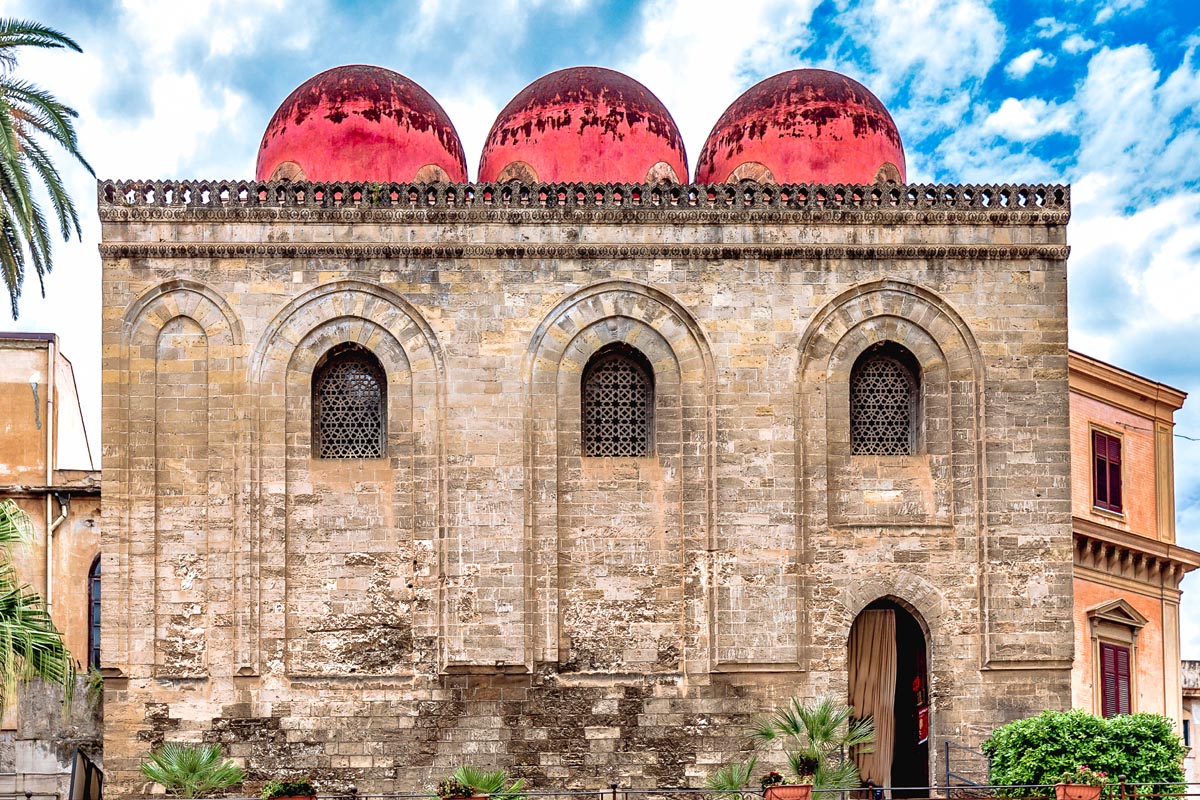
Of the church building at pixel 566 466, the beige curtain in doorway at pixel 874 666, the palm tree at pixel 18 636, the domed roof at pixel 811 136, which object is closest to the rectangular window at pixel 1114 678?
the beige curtain in doorway at pixel 874 666

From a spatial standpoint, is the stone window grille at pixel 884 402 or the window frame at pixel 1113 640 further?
the window frame at pixel 1113 640

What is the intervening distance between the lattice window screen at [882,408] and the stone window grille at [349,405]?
647 centimetres

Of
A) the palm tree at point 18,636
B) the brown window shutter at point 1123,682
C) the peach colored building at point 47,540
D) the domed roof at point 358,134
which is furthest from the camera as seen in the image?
the brown window shutter at point 1123,682

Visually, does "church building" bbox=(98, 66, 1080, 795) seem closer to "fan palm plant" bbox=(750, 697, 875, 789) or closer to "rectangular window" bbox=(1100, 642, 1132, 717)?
"fan palm plant" bbox=(750, 697, 875, 789)

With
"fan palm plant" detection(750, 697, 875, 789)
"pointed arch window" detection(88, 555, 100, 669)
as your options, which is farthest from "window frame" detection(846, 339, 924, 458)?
"pointed arch window" detection(88, 555, 100, 669)

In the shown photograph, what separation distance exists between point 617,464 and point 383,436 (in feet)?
10.5

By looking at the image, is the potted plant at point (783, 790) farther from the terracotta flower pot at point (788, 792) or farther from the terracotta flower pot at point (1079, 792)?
the terracotta flower pot at point (1079, 792)

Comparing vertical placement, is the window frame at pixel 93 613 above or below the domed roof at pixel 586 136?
below

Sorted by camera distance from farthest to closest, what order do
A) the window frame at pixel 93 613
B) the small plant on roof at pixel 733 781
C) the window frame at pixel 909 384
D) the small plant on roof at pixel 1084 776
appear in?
the window frame at pixel 93 613
the window frame at pixel 909 384
the small plant on roof at pixel 733 781
the small plant on roof at pixel 1084 776

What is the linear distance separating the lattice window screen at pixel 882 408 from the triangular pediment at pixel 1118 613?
6.85 meters

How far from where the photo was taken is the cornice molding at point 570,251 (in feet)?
74.2

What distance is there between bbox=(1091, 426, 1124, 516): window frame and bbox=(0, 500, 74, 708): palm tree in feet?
57.3

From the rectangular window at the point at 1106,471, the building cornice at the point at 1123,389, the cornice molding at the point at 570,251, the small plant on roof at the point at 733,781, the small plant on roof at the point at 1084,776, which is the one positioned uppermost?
the cornice molding at the point at 570,251

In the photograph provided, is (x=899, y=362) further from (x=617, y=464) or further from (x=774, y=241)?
(x=617, y=464)
